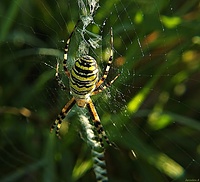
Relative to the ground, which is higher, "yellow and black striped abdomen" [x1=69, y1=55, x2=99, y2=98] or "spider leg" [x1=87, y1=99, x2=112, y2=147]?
"yellow and black striped abdomen" [x1=69, y1=55, x2=99, y2=98]

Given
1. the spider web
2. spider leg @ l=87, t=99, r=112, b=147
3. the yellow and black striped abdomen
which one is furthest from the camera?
spider leg @ l=87, t=99, r=112, b=147

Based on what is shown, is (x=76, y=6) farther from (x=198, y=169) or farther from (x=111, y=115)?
(x=198, y=169)

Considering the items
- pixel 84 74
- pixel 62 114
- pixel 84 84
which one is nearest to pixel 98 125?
pixel 62 114

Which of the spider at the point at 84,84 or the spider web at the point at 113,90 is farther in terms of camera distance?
the spider web at the point at 113,90

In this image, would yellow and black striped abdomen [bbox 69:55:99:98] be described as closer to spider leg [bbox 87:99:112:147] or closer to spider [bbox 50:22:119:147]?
spider [bbox 50:22:119:147]

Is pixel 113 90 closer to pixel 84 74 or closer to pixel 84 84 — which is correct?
pixel 84 84

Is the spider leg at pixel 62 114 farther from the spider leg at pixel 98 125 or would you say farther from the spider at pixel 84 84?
the spider leg at pixel 98 125

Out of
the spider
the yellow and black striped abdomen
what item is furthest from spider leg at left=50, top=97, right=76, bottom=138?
the yellow and black striped abdomen

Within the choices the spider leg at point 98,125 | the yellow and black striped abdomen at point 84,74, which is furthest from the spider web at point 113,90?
the yellow and black striped abdomen at point 84,74
